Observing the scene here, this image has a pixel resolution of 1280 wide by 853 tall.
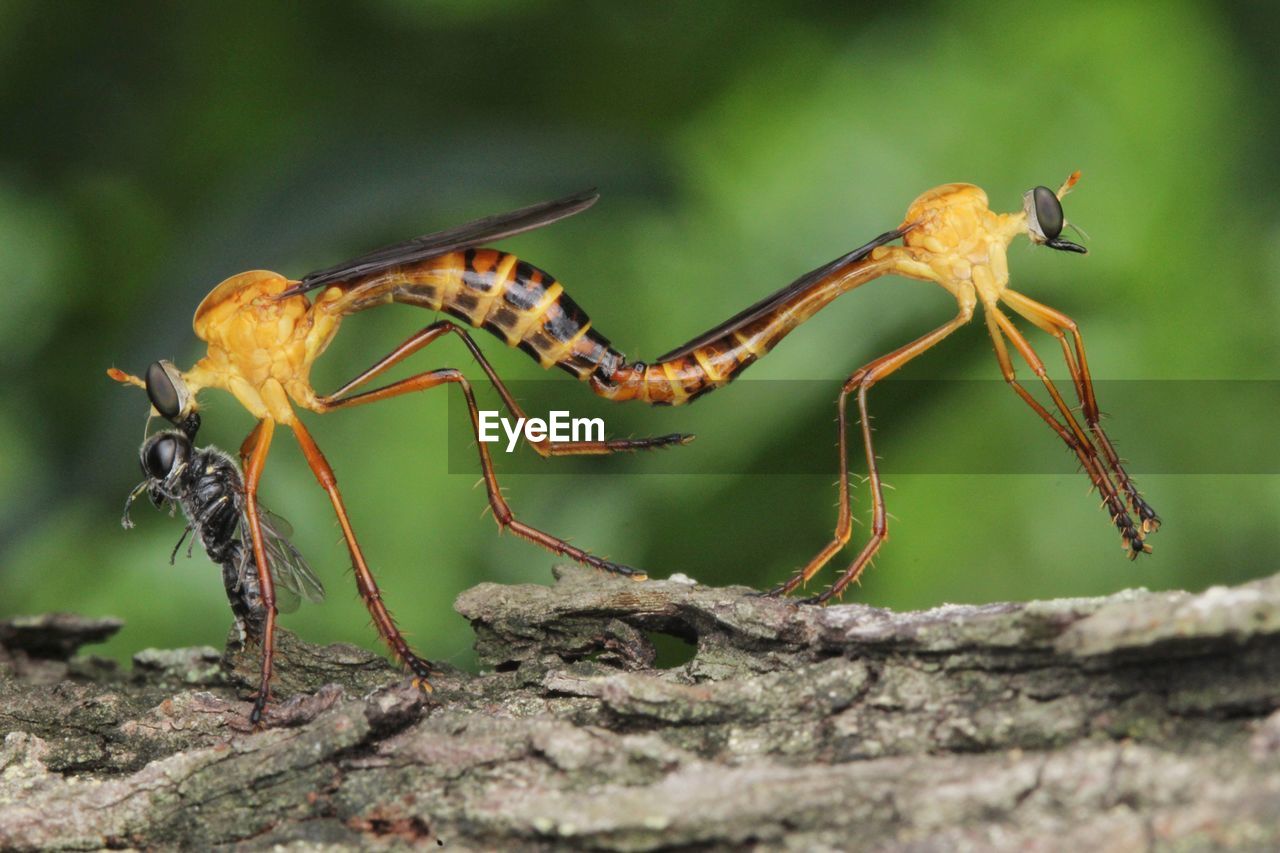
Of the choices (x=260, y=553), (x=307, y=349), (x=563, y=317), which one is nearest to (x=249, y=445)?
(x=307, y=349)

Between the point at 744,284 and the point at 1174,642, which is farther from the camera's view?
the point at 744,284

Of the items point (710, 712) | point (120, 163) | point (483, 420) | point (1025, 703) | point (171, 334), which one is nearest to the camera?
point (1025, 703)

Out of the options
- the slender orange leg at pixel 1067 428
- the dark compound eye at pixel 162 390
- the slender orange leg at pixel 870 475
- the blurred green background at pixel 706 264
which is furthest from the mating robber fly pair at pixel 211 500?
the slender orange leg at pixel 1067 428

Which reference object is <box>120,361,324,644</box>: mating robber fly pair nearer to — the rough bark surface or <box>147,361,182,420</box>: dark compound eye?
<box>147,361,182,420</box>: dark compound eye

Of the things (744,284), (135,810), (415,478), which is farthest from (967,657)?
(415,478)

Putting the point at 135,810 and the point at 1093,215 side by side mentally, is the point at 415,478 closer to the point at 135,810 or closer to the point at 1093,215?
the point at 135,810

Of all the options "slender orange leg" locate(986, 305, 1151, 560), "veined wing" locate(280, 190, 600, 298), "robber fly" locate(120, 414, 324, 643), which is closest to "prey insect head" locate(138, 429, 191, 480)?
"robber fly" locate(120, 414, 324, 643)

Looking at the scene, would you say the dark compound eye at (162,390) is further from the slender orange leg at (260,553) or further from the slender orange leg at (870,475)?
the slender orange leg at (870,475)
